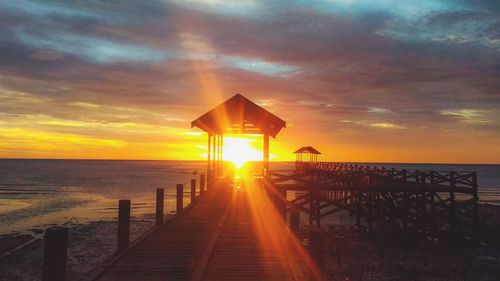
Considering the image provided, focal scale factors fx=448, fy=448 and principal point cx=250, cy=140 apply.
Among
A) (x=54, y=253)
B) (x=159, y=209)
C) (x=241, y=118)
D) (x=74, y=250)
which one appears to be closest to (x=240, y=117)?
(x=241, y=118)

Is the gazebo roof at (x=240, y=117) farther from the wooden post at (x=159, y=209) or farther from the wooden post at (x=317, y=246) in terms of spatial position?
the wooden post at (x=317, y=246)

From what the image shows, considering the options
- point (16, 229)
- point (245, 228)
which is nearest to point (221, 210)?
point (245, 228)

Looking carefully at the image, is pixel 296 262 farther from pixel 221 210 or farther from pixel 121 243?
pixel 221 210

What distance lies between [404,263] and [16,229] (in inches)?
1047

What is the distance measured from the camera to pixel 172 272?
8.49m

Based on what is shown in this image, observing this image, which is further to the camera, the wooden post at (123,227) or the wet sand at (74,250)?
the wet sand at (74,250)

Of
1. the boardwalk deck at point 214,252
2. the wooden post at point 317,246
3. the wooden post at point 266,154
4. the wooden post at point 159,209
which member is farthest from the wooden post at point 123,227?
the wooden post at point 266,154

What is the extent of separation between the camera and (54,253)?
7.22 metres

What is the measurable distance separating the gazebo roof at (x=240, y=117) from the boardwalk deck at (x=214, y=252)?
959cm

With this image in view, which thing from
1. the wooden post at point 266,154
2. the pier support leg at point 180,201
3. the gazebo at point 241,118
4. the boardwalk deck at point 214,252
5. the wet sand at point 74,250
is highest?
the gazebo at point 241,118

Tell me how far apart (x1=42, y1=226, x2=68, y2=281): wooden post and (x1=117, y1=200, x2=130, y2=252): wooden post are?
12.2 feet

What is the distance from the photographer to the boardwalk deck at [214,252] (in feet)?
27.6

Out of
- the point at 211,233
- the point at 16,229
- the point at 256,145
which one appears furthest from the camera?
the point at 256,145

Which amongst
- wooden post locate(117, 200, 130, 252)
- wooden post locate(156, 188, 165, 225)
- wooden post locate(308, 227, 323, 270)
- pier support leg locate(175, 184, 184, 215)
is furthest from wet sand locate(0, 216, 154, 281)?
wooden post locate(308, 227, 323, 270)
